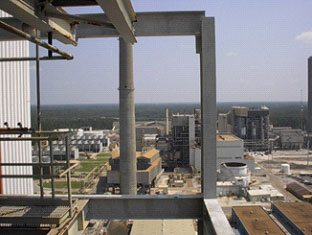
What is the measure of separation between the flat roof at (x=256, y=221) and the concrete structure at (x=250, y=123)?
3.00 meters

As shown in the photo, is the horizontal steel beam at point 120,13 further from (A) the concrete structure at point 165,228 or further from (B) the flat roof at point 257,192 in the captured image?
(B) the flat roof at point 257,192

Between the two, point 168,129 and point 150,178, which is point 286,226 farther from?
point 168,129

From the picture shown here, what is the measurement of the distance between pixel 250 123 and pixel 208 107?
6.73 m

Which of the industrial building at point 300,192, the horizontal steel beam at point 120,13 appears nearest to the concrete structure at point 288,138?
the industrial building at point 300,192

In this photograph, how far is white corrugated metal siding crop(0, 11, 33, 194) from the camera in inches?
78.7

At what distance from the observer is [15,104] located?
210 centimetres

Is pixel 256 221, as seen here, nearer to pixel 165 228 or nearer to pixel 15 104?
pixel 165 228

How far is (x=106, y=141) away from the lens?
1331cm

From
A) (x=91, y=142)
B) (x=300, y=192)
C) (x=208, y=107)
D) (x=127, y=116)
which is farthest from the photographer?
(x=91, y=142)

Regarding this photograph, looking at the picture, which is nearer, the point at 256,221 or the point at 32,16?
the point at 32,16

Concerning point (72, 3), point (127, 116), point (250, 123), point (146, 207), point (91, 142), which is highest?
point (72, 3)

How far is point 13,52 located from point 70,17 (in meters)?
1.29

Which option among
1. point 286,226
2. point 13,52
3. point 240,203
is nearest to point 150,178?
point 240,203

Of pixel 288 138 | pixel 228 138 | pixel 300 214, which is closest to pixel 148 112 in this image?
pixel 228 138
